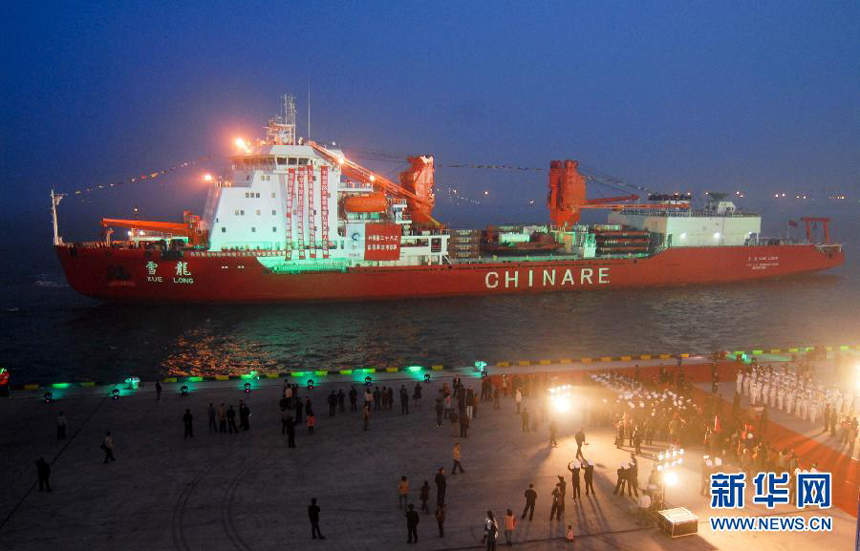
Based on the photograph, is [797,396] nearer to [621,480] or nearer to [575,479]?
[621,480]

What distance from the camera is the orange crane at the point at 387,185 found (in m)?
44.5

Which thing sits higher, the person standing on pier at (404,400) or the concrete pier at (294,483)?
the person standing on pier at (404,400)

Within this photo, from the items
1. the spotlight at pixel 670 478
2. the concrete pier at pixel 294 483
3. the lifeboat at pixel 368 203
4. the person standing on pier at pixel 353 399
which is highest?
the lifeboat at pixel 368 203

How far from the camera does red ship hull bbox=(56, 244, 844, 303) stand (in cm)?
3941

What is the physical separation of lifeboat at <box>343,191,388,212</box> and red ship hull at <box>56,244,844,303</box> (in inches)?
183

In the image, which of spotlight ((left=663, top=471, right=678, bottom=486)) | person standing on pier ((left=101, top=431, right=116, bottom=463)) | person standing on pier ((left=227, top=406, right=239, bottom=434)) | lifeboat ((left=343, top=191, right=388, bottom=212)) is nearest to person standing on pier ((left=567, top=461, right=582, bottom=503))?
spotlight ((left=663, top=471, right=678, bottom=486))

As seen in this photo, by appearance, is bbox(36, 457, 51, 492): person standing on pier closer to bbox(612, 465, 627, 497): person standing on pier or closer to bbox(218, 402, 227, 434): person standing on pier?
bbox(218, 402, 227, 434): person standing on pier

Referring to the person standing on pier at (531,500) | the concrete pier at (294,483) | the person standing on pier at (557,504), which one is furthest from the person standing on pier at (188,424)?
the person standing on pier at (557,504)

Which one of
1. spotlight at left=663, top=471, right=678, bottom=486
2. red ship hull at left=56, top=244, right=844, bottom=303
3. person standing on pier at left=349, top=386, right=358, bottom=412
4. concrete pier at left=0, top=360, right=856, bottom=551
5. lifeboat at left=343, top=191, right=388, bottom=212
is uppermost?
lifeboat at left=343, top=191, right=388, bottom=212

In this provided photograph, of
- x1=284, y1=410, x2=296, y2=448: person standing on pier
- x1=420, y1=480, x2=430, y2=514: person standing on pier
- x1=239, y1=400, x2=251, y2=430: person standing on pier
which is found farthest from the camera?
x1=239, y1=400, x2=251, y2=430: person standing on pier

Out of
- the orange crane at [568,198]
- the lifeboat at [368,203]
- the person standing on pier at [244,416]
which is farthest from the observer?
the orange crane at [568,198]

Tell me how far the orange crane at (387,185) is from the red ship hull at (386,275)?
6378 mm

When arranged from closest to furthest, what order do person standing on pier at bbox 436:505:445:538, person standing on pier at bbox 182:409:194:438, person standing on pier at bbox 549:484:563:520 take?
person standing on pier at bbox 436:505:445:538, person standing on pier at bbox 549:484:563:520, person standing on pier at bbox 182:409:194:438

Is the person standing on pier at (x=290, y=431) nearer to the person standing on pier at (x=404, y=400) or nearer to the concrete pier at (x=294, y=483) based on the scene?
the concrete pier at (x=294, y=483)
